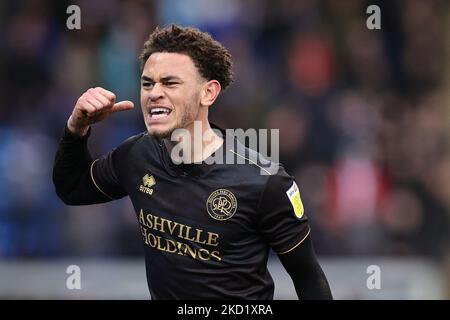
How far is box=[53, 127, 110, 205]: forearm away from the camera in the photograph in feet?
16.7

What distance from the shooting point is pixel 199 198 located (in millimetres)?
4738

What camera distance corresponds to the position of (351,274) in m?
8.27

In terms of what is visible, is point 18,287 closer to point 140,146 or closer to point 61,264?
point 61,264

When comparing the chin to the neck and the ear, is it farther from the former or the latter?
the ear

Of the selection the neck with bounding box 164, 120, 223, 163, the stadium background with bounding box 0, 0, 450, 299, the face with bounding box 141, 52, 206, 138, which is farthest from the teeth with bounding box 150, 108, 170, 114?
the stadium background with bounding box 0, 0, 450, 299

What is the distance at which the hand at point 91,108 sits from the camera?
4.71m

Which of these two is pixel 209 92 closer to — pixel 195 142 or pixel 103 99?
pixel 195 142

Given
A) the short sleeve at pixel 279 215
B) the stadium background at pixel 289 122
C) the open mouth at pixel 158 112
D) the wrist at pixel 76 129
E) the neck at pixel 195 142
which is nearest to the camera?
the short sleeve at pixel 279 215

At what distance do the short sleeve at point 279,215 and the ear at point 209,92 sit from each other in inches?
23.7

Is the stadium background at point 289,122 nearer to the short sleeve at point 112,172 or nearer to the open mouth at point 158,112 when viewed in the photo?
the short sleeve at point 112,172

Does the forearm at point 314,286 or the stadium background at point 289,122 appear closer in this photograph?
the forearm at point 314,286

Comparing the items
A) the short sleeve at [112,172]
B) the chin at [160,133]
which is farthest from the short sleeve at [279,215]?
the short sleeve at [112,172]

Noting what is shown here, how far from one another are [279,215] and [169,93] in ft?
2.84
